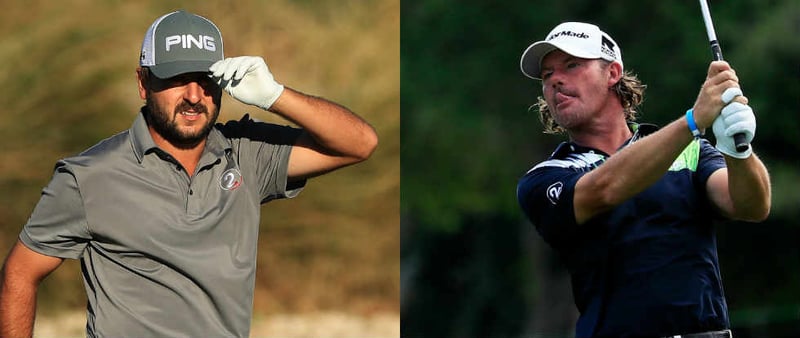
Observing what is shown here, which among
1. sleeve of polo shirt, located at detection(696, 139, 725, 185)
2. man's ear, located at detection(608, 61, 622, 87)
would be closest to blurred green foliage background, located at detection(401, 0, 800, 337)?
man's ear, located at detection(608, 61, 622, 87)

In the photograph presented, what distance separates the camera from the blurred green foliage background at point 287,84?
519cm

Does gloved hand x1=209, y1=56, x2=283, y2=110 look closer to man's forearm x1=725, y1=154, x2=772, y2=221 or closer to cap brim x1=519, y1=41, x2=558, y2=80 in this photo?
cap brim x1=519, y1=41, x2=558, y2=80

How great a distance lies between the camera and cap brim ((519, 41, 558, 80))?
12.0 ft

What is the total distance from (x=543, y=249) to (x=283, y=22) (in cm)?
723

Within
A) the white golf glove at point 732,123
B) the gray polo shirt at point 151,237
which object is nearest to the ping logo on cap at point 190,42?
the gray polo shirt at point 151,237

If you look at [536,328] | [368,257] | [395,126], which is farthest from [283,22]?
[536,328]

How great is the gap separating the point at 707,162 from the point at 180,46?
146cm

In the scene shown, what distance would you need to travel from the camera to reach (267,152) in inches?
133

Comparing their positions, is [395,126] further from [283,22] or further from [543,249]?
[543,249]

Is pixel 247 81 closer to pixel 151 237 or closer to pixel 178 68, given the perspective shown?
pixel 178 68

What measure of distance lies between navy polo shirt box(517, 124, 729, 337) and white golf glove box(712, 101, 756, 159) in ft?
0.96

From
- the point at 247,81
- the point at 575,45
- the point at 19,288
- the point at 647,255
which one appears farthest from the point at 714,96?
the point at 19,288

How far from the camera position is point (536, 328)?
1191 cm

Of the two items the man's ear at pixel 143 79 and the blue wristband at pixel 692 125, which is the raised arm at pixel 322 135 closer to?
the man's ear at pixel 143 79
